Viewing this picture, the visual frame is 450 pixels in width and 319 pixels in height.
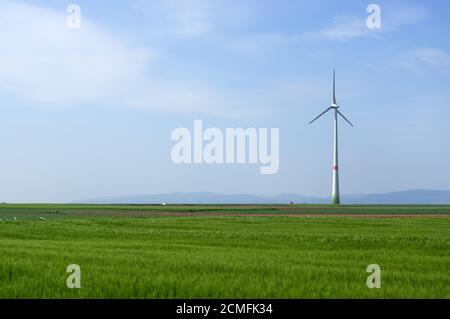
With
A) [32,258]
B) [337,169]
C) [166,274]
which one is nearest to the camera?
[166,274]

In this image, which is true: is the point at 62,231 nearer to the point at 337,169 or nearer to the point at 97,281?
the point at 97,281

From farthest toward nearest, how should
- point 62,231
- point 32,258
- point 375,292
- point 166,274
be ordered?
1. point 62,231
2. point 32,258
3. point 166,274
4. point 375,292

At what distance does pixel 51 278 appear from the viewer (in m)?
15.5

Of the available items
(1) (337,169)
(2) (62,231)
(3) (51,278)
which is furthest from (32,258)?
(1) (337,169)

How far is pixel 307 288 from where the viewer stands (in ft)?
45.9

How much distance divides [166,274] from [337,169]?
133840 millimetres
